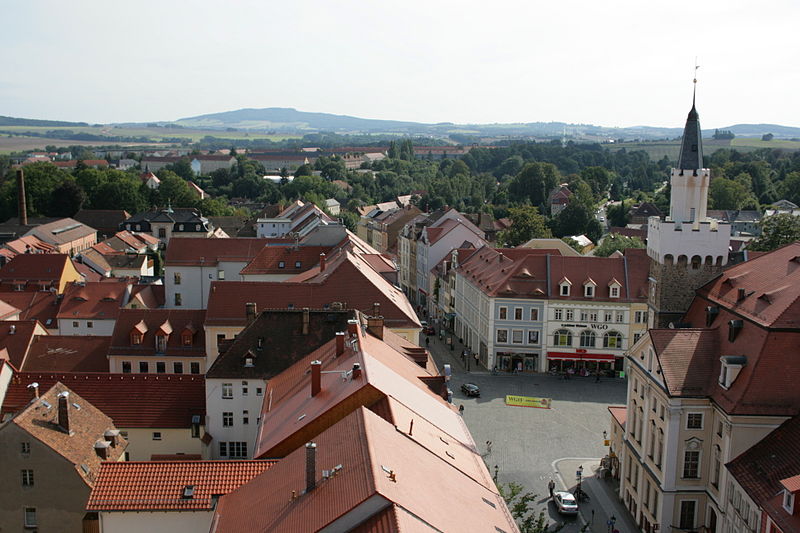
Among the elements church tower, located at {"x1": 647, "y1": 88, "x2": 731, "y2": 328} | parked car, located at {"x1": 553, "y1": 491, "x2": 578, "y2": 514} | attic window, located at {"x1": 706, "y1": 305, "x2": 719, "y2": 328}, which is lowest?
parked car, located at {"x1": 553, "y1": 491, "x2": 578, "y2": 514}

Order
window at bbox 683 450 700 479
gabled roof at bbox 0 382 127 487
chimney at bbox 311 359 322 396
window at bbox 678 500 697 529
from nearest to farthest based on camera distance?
1. gabled roof at bbox 0 382 127 487
2. chimney at bbox 311 359 322 396
3. window at bbox 683 450 700 479
4. window at bbox 678 500 697 529

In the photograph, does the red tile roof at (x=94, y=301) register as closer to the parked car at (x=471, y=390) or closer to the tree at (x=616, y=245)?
the parked car at (x=471, y=390)

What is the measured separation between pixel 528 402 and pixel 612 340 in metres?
11.8

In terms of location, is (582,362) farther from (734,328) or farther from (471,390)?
(734,328)

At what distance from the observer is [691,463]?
36.7m

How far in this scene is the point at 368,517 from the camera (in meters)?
21.6

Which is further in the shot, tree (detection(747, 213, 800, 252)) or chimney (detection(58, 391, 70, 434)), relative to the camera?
tree (detection(747, 213, 800, 252))

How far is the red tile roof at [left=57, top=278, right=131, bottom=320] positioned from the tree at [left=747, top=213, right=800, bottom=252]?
187ft

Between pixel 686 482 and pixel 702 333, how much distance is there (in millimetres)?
6612

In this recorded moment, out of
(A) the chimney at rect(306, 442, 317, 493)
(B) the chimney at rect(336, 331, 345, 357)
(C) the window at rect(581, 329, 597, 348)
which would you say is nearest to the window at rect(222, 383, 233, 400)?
(B) the chimney at rect(336, 331, 345, 357)

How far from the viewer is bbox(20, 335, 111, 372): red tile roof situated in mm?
50625

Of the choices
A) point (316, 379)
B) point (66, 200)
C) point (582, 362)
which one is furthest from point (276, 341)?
point (66, 200)

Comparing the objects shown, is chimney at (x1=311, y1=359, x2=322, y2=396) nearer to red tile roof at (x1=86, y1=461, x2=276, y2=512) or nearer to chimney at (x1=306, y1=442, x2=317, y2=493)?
red tile roof at (x1=86, y1=461, x2=276, y2=512)

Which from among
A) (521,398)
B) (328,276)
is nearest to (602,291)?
(521,398)
